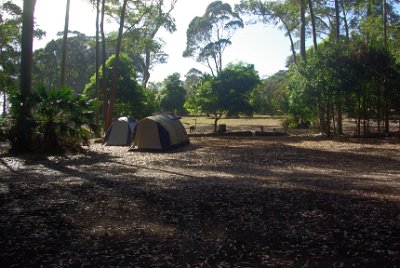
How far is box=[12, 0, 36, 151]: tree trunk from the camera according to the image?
618 inches

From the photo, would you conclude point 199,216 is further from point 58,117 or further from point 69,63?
point 69,63

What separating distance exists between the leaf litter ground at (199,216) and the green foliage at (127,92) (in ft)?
62.7

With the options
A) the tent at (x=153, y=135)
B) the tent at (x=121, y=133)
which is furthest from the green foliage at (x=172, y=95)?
the tent at (x=153, y=135)

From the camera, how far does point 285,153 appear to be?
1719 centimetres

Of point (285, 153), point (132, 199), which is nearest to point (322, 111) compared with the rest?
point (285, 153)

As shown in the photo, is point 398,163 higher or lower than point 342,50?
lower

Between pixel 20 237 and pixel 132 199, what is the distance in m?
2.75

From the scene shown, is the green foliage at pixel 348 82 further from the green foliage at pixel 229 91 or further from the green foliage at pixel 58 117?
the green foliage at pixel 58 117

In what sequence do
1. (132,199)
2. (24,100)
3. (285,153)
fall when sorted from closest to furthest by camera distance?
(132,199)
(24,100)
(285,153)

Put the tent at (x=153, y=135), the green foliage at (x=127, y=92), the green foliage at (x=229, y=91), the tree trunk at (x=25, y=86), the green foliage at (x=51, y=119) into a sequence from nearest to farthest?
the tree trunk at (x=25, y=86), the green foliage at (x=51, y=119), the tent at (x=153, y=135), the green foliage at (x=229, y=91), the green foliage at (x=127, y=92)

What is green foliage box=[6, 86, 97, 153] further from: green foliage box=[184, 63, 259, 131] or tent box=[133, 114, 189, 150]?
green foliage box=[184, 63, 259, 131]

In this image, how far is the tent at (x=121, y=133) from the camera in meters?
21.5

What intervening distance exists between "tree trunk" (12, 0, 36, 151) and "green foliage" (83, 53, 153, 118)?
1519 centimetres

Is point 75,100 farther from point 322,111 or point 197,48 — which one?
point 197,48
